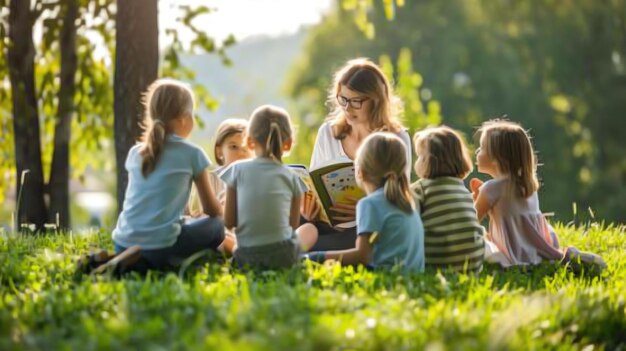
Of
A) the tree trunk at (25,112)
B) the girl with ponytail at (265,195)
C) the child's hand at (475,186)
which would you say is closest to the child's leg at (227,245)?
the girl with ponytail at (265,195)

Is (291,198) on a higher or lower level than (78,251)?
higher

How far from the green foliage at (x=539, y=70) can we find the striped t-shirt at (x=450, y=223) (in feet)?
73.2

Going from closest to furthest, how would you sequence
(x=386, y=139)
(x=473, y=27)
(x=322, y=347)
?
(x=322, y=347), (x=386, y=139), (x=473, y=27)

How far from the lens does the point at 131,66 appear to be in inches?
372

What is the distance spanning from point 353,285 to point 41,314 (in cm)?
175

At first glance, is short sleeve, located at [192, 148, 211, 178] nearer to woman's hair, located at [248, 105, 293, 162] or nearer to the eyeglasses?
woman's hair, located at [248, 105, 293, 162]

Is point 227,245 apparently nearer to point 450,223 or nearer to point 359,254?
point 359,254

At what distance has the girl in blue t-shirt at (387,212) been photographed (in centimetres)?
634

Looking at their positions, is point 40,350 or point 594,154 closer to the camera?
point 40,350

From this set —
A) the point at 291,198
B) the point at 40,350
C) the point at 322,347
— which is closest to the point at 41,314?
the point at 40,350

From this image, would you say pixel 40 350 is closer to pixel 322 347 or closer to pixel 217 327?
pixel 217 327

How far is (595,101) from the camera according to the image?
29.5 metres

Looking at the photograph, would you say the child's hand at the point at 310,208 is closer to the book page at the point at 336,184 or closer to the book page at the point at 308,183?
the book page at the point at 308,183

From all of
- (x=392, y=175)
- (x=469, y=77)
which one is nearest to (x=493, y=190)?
(x=392, y=175)
